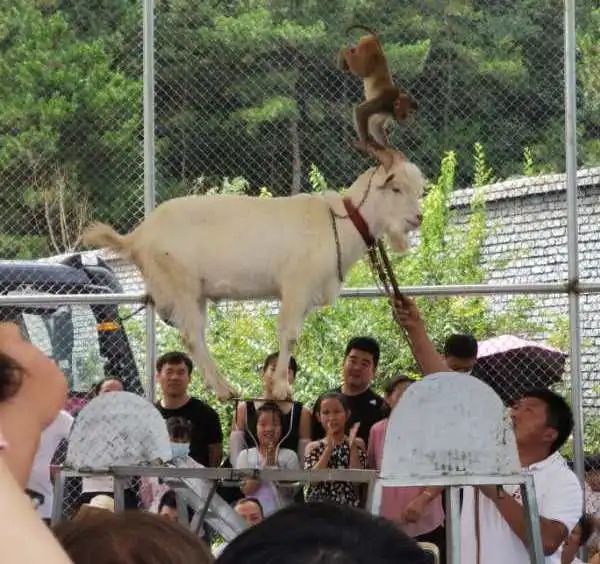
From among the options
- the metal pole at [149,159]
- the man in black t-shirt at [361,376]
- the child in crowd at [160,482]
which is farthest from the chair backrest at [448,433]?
the metal pole at [149,159]

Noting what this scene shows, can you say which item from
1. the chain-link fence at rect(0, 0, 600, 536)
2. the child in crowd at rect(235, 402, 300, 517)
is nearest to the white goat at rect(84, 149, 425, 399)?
the child in crowd at rect(235, 402, 300, 517)

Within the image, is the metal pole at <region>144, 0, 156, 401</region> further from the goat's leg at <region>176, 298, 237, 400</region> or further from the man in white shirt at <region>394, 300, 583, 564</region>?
the man in white shirt at <region>394, 300, 583, 564</region>

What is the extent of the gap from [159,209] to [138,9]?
2806 mm

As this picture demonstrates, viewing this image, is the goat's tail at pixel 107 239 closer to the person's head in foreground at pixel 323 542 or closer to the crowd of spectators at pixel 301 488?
the crowd of spectators at pixel 301 488

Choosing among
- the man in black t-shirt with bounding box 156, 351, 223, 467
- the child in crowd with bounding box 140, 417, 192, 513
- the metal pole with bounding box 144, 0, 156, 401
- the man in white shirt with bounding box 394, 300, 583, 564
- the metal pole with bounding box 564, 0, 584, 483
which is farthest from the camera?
the metal pole with bounding box 144, 0, 156, 401

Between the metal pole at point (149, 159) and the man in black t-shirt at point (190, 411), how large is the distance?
331 millimetres

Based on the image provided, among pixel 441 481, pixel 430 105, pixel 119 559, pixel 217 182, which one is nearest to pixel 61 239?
pixel 217 182

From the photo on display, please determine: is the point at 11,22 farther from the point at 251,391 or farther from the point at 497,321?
the point at 497,321

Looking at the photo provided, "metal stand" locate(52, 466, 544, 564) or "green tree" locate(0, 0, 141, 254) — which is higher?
"green tree" locate(0, 0, 141, 254)

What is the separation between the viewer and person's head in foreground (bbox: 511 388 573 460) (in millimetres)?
4605

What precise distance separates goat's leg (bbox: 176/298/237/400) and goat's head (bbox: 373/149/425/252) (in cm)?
69

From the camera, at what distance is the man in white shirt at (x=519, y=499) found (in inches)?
170

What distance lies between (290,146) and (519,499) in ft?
10.6

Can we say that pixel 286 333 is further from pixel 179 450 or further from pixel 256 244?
pixel 179 450
